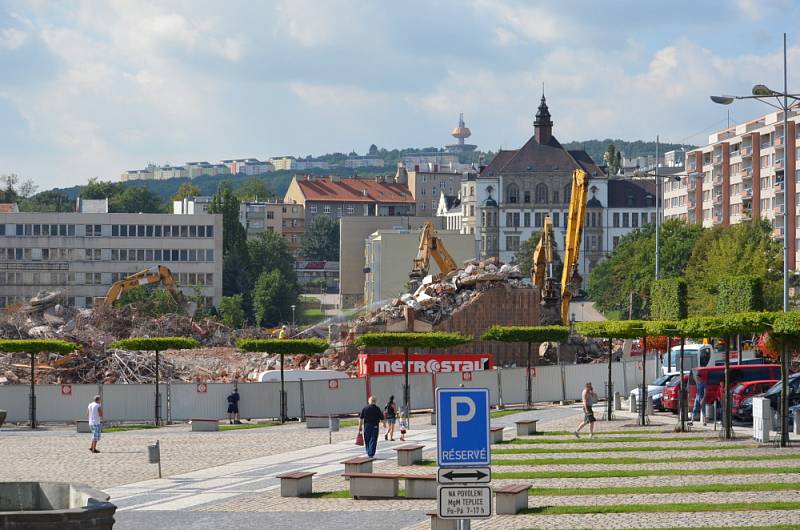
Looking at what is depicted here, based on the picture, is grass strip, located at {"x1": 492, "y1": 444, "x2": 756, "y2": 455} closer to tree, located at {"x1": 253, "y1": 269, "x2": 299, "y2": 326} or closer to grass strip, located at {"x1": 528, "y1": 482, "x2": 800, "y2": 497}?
grass strip, located at {"x1": 528, "y1": 482, "x2": 800, "y2": 497}

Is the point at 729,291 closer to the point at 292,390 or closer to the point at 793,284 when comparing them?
the point at 292,390

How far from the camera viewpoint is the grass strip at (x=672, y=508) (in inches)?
1001

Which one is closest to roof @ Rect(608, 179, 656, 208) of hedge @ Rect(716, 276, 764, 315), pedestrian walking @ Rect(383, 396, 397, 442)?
hedge @ Rect(716, 276, 764, 315)

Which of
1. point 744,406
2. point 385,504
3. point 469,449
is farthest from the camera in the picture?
point 744,406

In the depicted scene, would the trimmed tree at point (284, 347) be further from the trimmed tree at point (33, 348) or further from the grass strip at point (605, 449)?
the grass strip at point (605, 449)

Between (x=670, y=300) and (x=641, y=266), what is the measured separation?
2983 inches

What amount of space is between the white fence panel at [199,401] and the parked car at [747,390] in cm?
1870

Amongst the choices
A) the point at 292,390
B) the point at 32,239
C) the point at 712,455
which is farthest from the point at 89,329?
the point at 32,239

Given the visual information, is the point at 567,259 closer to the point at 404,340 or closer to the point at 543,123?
the point at 404,340

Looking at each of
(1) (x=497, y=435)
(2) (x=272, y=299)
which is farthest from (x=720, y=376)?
(2) (x=272, y=299)

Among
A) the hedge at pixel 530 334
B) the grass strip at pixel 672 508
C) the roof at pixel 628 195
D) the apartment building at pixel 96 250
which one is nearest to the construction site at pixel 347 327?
the hedge at pixel 530 334

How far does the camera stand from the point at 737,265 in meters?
89.9

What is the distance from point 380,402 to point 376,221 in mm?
134081

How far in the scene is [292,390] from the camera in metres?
55.3
